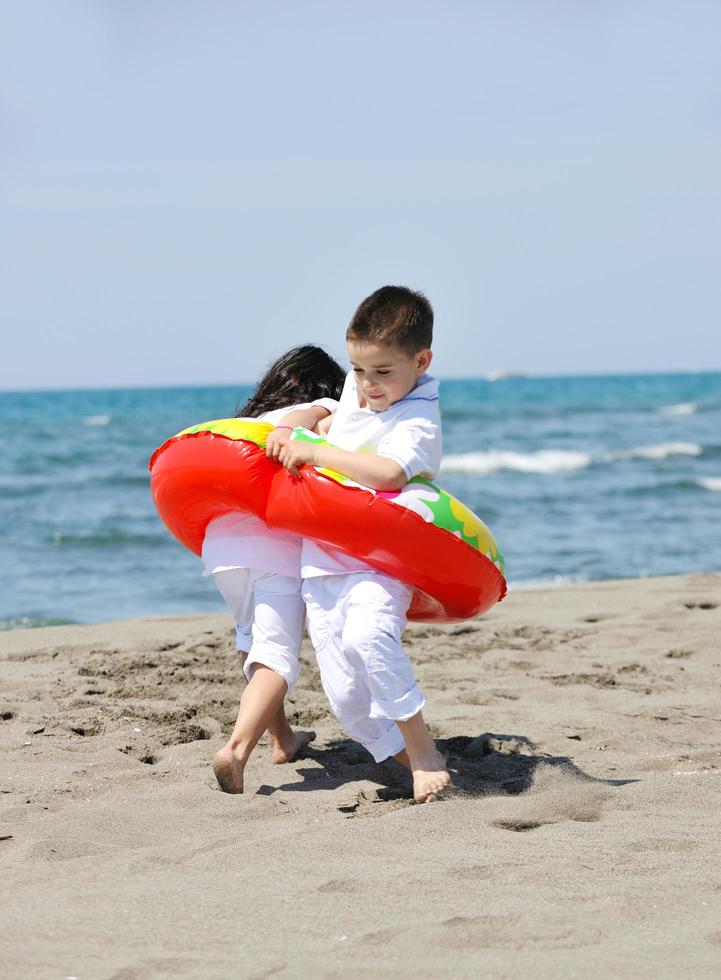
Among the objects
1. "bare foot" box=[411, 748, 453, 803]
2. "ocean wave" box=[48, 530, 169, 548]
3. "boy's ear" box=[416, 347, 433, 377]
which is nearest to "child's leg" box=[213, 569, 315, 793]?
"bare foot" box=[411, 748, 453, 803]

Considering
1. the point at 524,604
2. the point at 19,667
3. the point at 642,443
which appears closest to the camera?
the point at 19,667

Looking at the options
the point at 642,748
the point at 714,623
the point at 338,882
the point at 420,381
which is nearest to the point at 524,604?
the point at 714,623

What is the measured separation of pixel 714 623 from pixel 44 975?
4.50m

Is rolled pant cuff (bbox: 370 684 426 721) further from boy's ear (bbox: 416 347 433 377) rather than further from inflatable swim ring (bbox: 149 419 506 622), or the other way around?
boy's ear (bbox: 416 347 433 377)

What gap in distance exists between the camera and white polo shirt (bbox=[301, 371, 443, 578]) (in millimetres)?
3463

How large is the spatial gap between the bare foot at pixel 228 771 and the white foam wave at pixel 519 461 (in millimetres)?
15034

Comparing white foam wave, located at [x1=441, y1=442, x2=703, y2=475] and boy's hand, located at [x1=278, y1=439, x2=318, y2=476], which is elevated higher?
boy's hand, located at [x1=278, y1=439, x2=318, y2=476]

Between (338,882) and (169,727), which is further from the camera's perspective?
(169,727)

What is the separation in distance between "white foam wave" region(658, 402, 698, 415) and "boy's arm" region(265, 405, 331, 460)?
99.1 ft

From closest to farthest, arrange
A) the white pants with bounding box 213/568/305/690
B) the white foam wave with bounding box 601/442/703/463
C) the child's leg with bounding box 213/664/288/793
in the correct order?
the child's leg with bounding box 213/664/288/793
the white pants with bounding box 213/568/305/690
the white foam wave with bounding box 601/442/703/463

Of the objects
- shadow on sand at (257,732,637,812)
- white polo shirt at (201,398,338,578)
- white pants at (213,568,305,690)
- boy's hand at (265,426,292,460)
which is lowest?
shadow on sand at (257,732,637,812)

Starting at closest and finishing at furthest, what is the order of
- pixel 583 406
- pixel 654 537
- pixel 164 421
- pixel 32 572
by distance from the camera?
pixel 32 572 → pixel 654 537 → pixel 164 421 → pixel 583 406

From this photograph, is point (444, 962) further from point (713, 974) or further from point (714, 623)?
point (714, 623)

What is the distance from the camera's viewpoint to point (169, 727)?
167 inches
